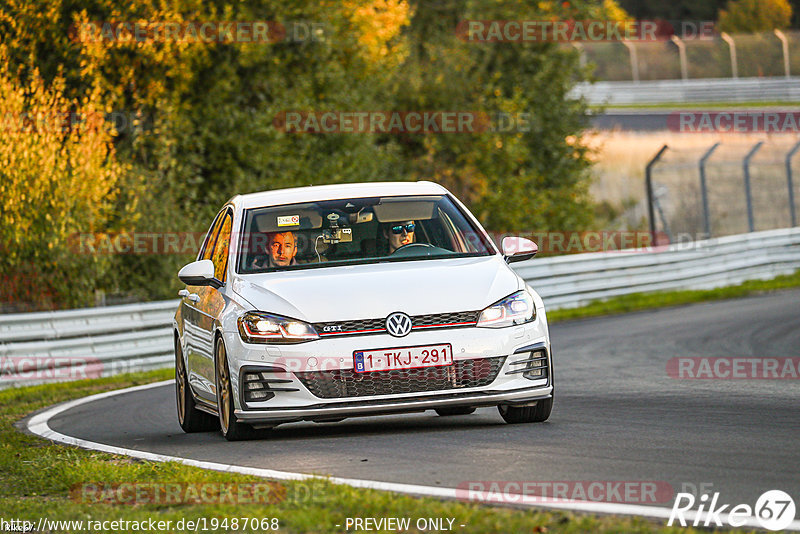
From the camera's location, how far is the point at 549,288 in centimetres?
2258

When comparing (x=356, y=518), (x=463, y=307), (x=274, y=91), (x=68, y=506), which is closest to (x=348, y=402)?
(x=463, y=307)

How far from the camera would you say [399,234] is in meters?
9.37

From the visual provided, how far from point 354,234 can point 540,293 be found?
43.7 feet

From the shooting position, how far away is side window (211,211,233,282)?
373 inches

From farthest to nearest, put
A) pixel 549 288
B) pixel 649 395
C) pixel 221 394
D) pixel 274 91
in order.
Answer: pixel 274 91, pixel 549 288, pixel 649 395, pixel 221 394

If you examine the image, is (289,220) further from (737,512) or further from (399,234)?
(737,512)

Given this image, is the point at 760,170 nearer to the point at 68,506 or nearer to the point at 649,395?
the point at 649,395

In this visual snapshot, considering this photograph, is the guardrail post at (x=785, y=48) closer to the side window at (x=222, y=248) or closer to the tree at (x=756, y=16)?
the tree at (x=756, y=16)

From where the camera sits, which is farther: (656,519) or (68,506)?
(68,506)

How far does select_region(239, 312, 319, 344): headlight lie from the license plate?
11.8 inches

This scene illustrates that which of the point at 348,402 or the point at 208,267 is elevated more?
the point at 208,267

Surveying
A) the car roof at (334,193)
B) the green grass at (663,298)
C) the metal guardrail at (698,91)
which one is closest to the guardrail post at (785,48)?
the metal guardrail at (698,91)

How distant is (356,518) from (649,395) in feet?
18.3

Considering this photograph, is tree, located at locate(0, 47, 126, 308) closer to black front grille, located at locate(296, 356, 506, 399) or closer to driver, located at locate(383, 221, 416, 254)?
driver, located at locate(383, 221, 416, 254)
